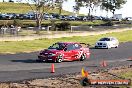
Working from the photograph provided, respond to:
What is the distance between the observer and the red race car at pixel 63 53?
29638 mm

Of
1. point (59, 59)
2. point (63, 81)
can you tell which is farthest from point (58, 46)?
point (63, 81)

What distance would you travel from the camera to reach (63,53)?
3045 cm

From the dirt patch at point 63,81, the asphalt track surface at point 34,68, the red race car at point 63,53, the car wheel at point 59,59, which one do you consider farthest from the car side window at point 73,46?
the dirt patch at point 63,81

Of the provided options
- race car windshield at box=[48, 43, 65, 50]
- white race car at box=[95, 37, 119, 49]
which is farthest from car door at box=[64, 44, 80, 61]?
white race car at box=[95, 37, 119, 49]

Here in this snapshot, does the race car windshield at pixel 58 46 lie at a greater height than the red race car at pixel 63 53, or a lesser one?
greater

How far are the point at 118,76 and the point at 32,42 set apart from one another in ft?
77.5

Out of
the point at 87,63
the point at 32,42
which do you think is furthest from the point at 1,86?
the point at 32,42

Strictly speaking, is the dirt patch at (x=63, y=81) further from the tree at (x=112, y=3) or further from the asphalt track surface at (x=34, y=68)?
the tree at (x=112, y=3)

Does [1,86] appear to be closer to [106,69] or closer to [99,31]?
[106,69]

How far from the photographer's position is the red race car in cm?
2964

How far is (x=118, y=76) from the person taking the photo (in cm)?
2323

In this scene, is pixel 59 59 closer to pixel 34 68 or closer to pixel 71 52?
pixel 71 52

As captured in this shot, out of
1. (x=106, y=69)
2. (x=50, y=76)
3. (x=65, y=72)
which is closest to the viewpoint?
(x=50, y=76)

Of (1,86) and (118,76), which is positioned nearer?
(1,86)
